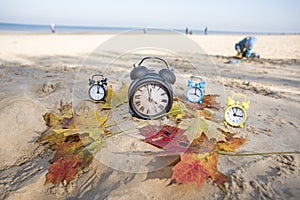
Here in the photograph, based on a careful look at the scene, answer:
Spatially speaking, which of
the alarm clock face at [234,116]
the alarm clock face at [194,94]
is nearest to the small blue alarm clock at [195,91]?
the alarm clock face at [194,94]

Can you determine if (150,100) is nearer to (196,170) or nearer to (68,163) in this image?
(196,170)

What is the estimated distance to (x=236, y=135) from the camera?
2.02 m

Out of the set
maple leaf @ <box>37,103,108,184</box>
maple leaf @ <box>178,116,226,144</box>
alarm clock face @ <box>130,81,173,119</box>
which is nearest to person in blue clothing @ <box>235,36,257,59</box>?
maple leaf @ <box>178,116,226,144</box>

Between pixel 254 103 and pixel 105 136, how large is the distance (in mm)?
2173

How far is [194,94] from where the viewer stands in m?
2.25

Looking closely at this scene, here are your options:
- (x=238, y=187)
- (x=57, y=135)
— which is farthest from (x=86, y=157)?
(x=238, y=187)

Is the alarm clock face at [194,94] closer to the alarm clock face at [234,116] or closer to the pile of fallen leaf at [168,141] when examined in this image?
the pile of fallen leaf at [168,141]

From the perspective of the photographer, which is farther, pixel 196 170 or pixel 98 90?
pixel 98 90

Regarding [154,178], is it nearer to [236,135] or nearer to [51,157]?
[51,157]

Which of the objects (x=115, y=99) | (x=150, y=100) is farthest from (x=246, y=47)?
(x=150, y=100)

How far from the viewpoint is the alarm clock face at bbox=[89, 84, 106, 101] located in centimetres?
240

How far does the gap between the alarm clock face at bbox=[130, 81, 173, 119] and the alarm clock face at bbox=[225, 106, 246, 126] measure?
2.58 feet

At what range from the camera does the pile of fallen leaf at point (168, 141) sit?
53.5 inches

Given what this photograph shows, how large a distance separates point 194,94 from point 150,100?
769 millimetres
